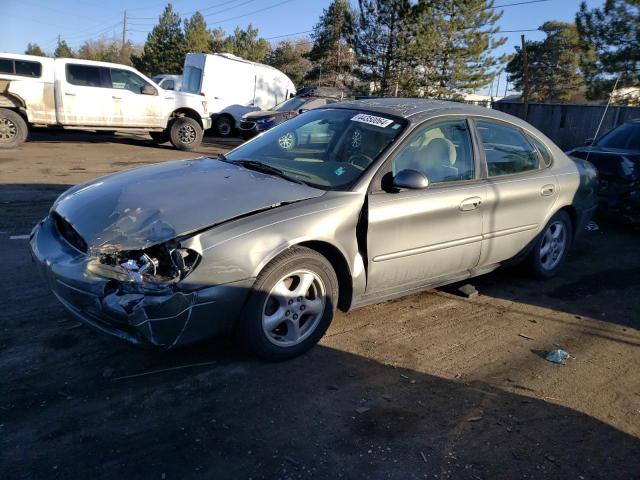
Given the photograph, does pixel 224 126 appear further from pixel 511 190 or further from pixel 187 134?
pixel 511 190

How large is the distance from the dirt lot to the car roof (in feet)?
5.18

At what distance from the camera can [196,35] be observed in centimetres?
4481

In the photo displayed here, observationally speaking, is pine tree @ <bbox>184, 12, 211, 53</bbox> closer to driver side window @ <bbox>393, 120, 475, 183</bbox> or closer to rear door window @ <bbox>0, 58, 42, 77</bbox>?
rear door window @ <bbox>0, 58, 42, 77</bbox>

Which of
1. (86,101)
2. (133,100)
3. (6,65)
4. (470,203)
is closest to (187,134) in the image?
(133,100)

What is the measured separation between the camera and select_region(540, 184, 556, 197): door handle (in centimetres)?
479

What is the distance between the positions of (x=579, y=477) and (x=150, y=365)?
241 cm

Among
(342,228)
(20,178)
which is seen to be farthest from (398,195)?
(20,178)

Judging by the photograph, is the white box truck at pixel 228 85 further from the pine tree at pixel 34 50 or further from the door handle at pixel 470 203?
the pine tree at pixel 34 50

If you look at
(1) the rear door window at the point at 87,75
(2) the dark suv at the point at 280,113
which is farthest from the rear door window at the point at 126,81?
(2) the dark suv at the point at 280,113

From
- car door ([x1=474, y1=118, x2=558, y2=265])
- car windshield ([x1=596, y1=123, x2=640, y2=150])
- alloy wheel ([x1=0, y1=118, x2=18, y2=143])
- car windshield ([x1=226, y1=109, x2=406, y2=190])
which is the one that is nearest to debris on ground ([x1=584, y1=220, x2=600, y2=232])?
car windshield ([x1=596, y1=123, x2=640, y2=150])

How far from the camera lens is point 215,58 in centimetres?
1741

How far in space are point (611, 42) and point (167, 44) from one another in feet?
122

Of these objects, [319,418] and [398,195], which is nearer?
[319,418]

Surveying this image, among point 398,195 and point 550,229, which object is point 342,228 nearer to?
point 398,195
